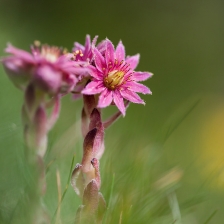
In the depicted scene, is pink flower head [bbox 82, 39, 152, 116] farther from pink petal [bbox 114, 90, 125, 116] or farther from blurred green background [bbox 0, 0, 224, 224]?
blurred green background [bbox 0, 0, 224, 224]

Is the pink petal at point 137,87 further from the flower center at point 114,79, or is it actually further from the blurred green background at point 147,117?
the blurred green background at point 147,117

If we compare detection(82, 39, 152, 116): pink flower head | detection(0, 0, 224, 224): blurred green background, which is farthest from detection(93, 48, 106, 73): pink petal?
detection(0, 0, 224, 224): blurred green background

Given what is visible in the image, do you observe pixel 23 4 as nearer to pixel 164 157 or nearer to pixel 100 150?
pixel 164 157

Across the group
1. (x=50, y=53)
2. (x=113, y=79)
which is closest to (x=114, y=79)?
(x=113, y=79)

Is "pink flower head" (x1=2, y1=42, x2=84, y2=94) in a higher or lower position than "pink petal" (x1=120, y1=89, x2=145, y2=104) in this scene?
higher

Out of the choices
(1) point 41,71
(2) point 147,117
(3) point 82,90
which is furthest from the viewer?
(2) point 147,117

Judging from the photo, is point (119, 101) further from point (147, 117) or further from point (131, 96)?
point (147, 117)
